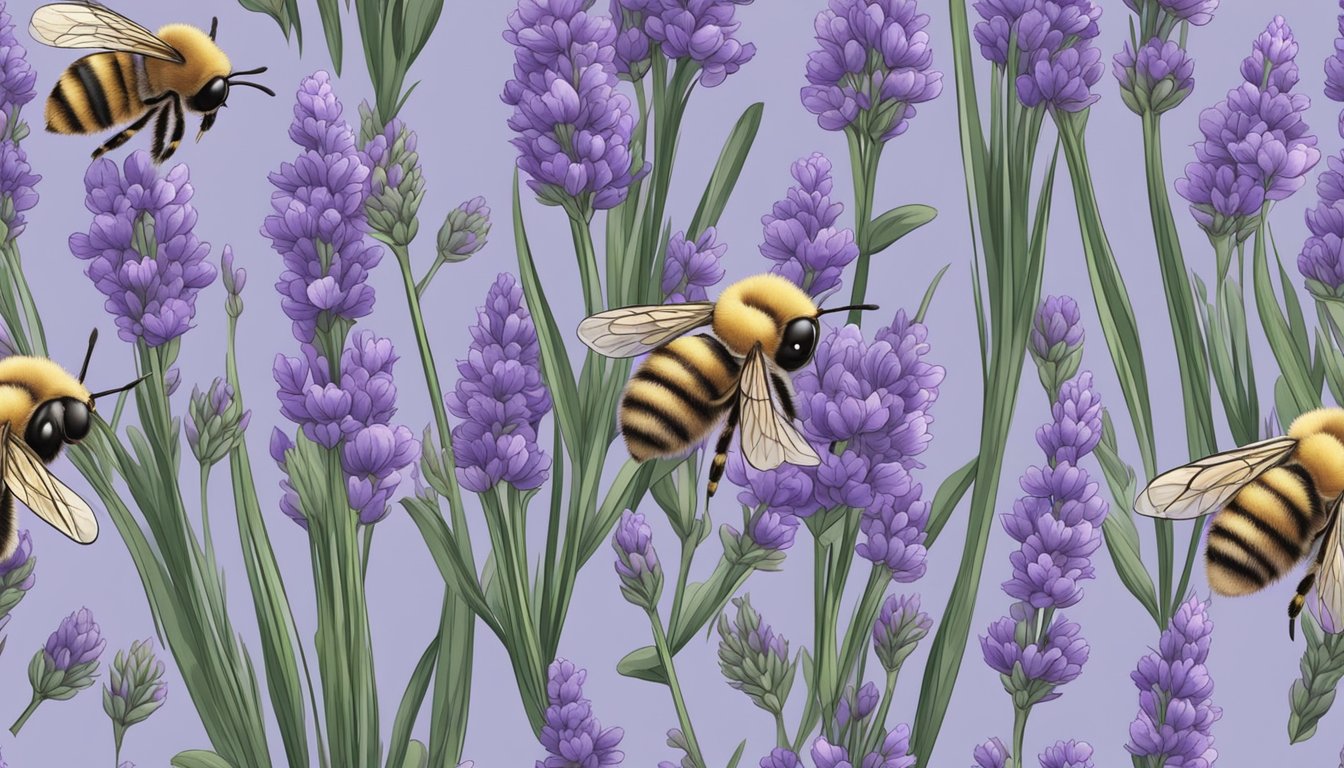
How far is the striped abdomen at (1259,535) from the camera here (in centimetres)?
484

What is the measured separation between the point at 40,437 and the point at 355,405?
Answer: 0.71 m

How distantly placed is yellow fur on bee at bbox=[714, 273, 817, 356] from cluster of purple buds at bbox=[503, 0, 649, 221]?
0.45 meters

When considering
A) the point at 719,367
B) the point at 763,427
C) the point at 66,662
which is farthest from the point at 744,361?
the point at 66,662

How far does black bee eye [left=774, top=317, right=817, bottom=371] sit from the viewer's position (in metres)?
4.80

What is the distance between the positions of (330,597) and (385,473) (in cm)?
44

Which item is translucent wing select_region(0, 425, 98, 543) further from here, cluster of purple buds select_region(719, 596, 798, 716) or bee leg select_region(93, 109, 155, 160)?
cluster of purple buds select_region(719, 596, 798, 716)

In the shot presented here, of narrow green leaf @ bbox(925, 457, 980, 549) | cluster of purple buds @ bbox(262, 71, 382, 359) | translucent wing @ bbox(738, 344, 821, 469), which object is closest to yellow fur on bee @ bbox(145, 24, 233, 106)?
cluster of purple buds @ bbox(262, 71, 382, 359)

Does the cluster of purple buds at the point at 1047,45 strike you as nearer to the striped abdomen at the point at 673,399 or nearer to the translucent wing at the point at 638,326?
the translucent wing at the point at 638,326

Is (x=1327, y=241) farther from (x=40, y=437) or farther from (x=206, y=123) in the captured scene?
(x=40, y=437)

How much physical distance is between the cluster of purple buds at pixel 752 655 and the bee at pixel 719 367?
1.25 feet


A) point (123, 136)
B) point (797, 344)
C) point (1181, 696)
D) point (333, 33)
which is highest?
point (333, 33)

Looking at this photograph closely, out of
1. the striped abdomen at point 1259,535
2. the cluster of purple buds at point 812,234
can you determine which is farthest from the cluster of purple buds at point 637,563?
the striped abdomen at point 1259,535

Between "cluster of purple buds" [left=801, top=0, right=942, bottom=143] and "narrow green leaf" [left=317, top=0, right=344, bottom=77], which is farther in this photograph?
"narrow green leaf" [left=317, top=0, right=344, bottom=77]

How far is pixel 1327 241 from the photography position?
5566 mm
